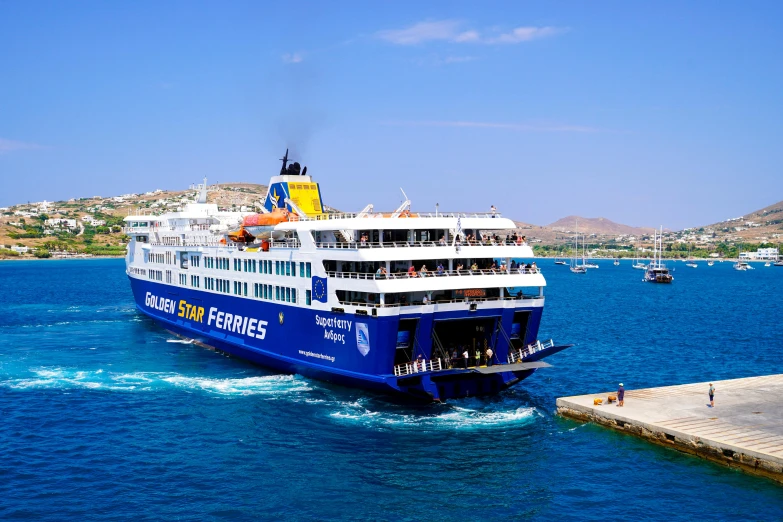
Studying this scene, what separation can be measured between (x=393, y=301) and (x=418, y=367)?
3238 millimetres

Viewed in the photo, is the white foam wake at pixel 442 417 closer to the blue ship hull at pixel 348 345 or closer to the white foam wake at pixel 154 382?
the blue ship hull at pixel 348 345

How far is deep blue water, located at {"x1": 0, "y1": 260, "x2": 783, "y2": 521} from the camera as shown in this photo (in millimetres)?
22953

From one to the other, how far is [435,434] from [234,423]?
8.99m

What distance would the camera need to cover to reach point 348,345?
33.0 metres

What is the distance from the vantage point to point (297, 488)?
24.2m

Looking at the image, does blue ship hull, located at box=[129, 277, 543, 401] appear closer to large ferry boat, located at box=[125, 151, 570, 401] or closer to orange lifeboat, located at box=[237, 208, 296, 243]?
large ferry boat, located at box=[125, 151, 570, 401]

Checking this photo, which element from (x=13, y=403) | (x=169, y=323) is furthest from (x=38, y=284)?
(x=13, y=403)

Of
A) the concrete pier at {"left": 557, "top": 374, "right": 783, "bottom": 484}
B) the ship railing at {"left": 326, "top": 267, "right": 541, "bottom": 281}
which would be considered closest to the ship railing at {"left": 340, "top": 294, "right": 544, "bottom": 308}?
the ship railing at {"left": 326, "top": 267, "right": 541, "bottom": 281}

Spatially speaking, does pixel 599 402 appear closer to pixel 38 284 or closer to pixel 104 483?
pixel 104 483

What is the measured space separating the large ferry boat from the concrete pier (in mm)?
4212

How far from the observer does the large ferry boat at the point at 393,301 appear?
31.8 m

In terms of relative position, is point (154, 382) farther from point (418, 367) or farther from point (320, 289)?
point (418, 367)

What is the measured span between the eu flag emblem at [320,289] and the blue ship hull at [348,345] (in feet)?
2.25

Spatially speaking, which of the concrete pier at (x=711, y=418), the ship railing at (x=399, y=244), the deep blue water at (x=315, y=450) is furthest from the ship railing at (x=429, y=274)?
the concrete pier at (x=711, y=418)
